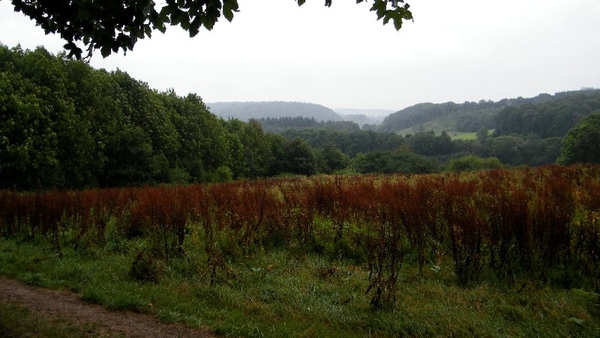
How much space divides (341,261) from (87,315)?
4.11 meters

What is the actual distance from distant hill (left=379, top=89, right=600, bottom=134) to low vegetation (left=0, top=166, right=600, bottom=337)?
135332mm

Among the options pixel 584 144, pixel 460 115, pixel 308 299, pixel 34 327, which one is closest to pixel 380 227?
pixel 308 299

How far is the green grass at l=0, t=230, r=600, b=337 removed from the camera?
393 cm

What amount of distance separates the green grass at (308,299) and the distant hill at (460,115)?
450 ft

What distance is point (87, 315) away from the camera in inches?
175

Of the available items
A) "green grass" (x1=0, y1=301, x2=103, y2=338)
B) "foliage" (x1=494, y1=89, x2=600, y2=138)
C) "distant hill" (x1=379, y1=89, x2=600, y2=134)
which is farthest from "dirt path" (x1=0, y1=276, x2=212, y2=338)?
"distant hill" (x1=379, y1=89, x2=600, y2=134)

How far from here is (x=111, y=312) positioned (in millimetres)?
4566

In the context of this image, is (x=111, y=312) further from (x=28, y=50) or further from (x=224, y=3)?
(x=28, y=50)

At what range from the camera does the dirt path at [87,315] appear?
4000mm

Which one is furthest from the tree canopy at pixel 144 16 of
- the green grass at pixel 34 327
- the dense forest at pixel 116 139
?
the dense forest at pixel 116 139

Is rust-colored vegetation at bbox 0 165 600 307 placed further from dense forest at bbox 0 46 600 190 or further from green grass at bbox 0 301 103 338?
dense forest at bbox 0 46 600 190

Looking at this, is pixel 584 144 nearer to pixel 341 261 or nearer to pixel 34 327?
pixel 341 261

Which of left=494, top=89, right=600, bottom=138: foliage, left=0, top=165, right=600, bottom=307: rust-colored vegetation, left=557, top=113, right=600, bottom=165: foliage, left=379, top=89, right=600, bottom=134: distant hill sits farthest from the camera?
left=379, top=89, right=600, bottom=134: distant hill

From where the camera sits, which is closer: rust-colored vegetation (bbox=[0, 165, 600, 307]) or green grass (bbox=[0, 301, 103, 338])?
green grass (bbox=[0, 301, 103, 338])
